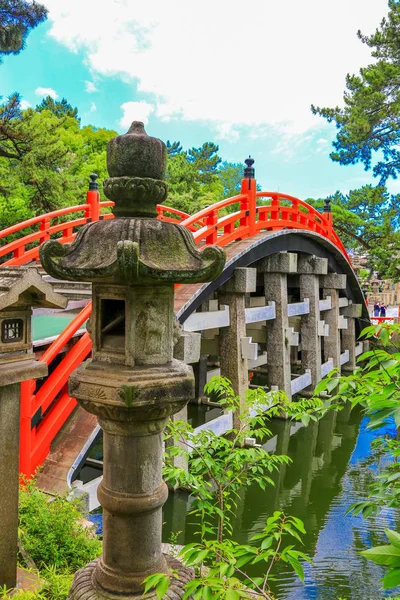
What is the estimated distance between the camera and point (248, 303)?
12656 millimetres

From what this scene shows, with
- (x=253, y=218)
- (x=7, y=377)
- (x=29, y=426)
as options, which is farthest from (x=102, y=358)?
(x=253, y=218)

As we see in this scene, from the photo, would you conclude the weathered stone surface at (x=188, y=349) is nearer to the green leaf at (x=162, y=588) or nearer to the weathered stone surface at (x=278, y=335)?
the green leaf at (x=162, y=588)

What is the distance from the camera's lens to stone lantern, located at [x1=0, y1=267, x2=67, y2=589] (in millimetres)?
3496

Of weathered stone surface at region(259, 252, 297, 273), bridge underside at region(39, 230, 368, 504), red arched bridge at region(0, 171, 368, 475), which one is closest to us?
red arched bridge at region(0, 171, 368, 475)

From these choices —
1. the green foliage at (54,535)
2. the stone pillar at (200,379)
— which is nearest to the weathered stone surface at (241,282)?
the stone pillar at (200,379)

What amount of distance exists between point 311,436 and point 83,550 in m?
7.94

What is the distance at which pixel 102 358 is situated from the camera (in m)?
2.80

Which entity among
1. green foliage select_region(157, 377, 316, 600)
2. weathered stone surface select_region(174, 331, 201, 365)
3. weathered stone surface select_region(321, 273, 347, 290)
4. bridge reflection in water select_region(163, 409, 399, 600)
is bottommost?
bridge reflection in water select_region(163, 409, 399, 600)

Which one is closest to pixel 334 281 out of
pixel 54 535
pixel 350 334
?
pixel 350 334

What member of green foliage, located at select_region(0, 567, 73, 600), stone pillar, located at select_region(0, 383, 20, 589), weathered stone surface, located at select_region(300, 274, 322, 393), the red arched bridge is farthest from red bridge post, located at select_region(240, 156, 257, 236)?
green foliage, located at select_region(0, 567, 73, 600)

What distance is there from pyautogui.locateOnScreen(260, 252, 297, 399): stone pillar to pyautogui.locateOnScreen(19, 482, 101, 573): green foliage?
713 centimetres

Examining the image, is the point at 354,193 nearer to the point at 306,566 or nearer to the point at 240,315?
the point at 240,315

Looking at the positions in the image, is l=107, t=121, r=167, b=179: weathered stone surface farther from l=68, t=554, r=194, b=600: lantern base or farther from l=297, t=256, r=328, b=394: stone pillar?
l=297, t=256, r=328, b=394: stone pillar

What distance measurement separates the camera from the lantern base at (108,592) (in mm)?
2609
